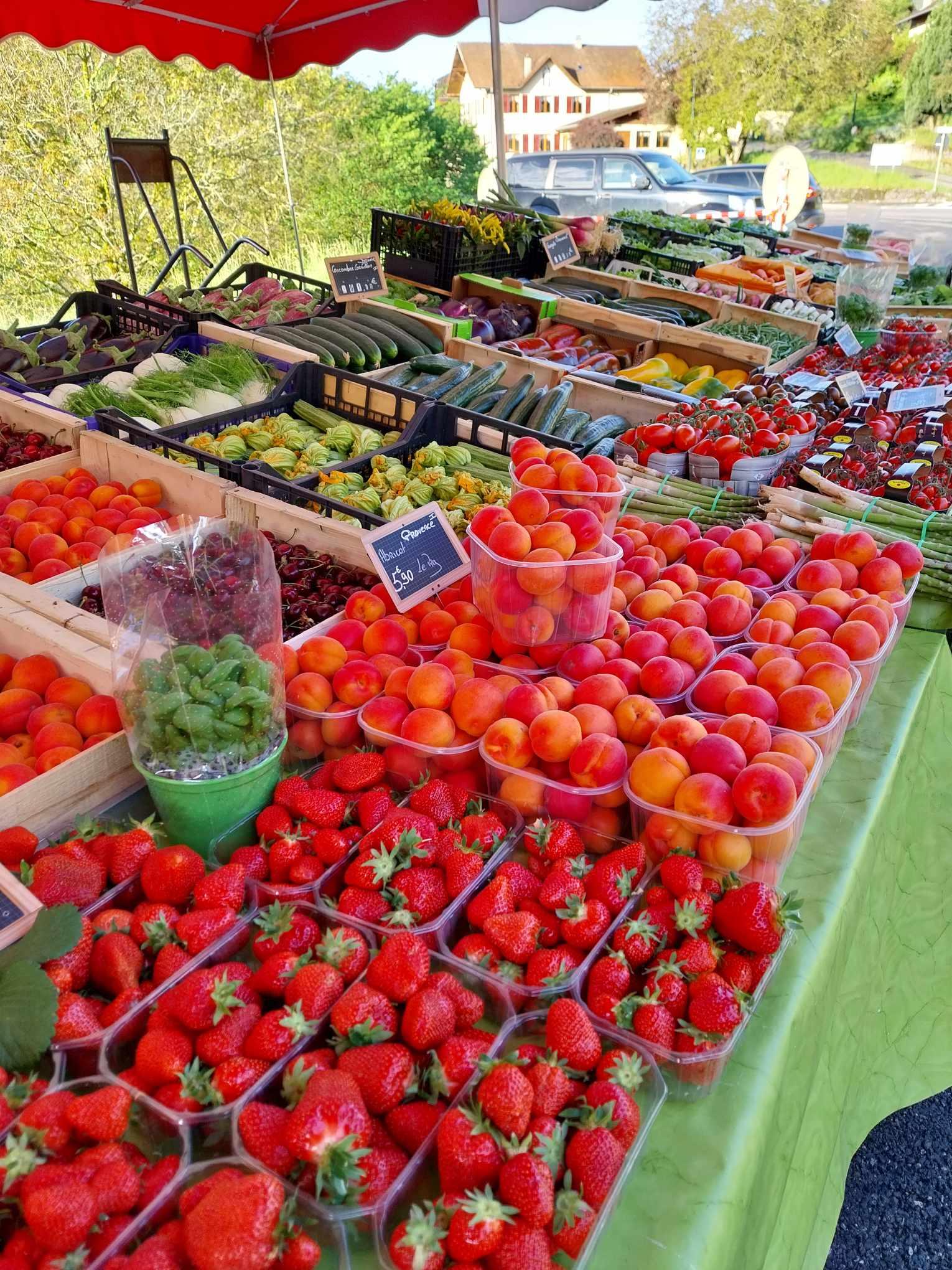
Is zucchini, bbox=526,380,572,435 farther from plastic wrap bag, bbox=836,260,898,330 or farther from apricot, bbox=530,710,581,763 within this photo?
plastic wrap bag, bbox=836,260,898,330

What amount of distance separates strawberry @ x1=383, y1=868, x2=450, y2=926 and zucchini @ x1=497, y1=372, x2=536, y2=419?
270 cm

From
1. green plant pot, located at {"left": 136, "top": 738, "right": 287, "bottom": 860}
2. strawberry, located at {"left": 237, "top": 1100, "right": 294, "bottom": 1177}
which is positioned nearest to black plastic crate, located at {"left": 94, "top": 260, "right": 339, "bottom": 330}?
green plant pot, located at {"left": 136, "top": 738, "right": 287, "bottom": 860}

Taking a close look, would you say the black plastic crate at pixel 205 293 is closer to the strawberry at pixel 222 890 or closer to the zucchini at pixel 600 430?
the zucchini at pixel 600 430

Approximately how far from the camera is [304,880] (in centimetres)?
149

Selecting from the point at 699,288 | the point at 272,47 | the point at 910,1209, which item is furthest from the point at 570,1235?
the point at 272,47

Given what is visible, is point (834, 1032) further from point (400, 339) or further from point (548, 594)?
point (400, 339)

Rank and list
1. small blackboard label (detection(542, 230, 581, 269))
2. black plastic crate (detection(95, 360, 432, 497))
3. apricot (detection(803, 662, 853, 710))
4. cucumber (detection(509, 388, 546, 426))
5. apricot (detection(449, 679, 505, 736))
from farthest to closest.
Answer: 1. small blackboard label (detection(542, 230, 581, 269))
2. cucumber (detection(509, 388, 546, 426))
3. black plastic crate (detection(95, 360, 432, 497))
4. apricot (detection(803, 662, 853, 710))
5. apricot (detection(449, 679, 505, 736))

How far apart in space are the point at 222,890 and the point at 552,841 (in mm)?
566

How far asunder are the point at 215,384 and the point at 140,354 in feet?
2.63

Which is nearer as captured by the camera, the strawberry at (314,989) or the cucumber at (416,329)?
the strawberry at (314,989)

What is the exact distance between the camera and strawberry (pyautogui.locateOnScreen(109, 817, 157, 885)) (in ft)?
4.91

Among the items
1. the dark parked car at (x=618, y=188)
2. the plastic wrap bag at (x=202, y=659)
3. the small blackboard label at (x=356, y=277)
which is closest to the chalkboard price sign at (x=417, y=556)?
the plastic wrap bag at (x=202, y=659)

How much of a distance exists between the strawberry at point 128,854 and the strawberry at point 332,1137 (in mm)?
595

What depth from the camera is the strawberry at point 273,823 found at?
157 cm
